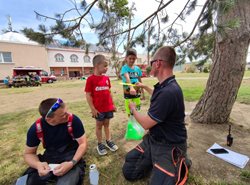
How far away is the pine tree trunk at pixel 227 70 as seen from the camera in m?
2.30

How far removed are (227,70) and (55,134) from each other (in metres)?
2.74

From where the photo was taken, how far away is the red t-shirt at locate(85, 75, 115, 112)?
2.08 meters

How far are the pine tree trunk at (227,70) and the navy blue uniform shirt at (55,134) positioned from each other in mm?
2272

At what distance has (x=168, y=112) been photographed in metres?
1.41

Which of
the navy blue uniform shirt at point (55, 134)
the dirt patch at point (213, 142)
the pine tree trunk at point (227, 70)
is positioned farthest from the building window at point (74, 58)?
the navy blue uniform shirt at point (55, 134)

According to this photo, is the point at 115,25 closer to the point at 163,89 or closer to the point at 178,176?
the point at 163,89

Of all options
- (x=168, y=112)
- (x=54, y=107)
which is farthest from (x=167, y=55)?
(x=54, y=107)

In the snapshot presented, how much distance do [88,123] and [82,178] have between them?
181 centimetres

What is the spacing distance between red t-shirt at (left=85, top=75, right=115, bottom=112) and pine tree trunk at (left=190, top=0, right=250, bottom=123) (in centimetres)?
178

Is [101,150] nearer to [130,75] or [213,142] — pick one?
[130,75]

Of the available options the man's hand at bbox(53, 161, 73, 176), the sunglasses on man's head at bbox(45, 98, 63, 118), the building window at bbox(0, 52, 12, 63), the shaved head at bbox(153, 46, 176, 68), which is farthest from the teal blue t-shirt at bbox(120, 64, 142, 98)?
the building window at bbox(0, 52, 12, 63)

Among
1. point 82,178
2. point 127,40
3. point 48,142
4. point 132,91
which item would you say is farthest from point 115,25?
point 82,178

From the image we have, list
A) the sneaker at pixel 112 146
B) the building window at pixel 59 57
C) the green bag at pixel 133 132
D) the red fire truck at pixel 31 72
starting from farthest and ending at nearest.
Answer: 1. the building window at pixel 59 57
2. the red fire truck at pixel 31 72
3. the green bag at pixel 133 132
4. the sneaker at pixel 112 146

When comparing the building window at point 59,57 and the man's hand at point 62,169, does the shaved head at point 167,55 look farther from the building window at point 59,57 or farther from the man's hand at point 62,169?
the building window at point 59,57
